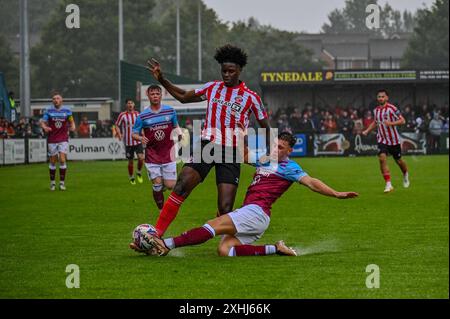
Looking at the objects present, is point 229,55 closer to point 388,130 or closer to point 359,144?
point 388,130

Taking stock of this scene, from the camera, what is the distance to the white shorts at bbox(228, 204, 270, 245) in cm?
1108

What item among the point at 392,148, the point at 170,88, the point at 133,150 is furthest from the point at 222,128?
the point at 133,150

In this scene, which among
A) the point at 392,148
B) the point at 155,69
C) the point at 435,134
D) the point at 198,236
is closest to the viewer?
the point at 198,236

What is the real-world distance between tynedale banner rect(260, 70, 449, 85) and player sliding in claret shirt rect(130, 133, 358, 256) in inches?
1848

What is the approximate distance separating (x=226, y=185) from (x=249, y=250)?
100 cm

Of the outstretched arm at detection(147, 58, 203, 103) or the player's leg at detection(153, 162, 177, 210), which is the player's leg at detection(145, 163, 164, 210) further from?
the outstretched arm at detection(147, 58, 203, 103)

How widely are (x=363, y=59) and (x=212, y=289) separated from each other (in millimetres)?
126762

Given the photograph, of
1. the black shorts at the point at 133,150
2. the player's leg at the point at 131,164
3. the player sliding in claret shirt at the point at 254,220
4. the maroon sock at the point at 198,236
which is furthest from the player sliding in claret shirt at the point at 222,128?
the black shorts at the point at 133,150

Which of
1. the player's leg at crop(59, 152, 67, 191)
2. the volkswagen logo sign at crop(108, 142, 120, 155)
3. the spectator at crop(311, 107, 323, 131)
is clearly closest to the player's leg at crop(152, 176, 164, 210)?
the player's leg at crop(59, 152, 67, 191)

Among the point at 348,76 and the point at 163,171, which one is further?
the point at 348,76

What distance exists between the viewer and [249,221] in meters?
11.1

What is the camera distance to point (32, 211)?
59.4ft
